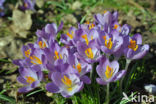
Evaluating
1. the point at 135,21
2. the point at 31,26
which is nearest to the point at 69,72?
the point at 31,26

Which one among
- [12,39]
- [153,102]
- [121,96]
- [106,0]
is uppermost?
[106,0]

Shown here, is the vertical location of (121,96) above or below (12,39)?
below

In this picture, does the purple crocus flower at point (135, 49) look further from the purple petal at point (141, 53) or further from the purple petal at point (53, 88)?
the purple petal at point (53, 88)

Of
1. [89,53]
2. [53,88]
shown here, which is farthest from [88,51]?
[53,88]

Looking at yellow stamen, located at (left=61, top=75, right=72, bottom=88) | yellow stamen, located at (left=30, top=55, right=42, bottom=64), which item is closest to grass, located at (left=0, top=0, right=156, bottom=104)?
yellow stamen, located at (left=61, top=75, right=72, bottom=88)

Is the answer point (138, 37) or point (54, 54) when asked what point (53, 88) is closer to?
point (54, 54)

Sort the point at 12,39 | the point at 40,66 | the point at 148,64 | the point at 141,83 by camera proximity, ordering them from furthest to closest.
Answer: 1. the point at 12,39
2. the point at 148,64
3. the point at 141,83
4. the point at 40,66

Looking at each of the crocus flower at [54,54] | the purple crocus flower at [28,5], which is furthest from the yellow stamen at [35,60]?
the purple crocus flower at [28,5]

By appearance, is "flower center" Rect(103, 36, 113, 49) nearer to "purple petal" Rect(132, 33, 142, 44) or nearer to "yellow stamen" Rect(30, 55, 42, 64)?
"purple petal" Rect(132, 33, 142, 44)

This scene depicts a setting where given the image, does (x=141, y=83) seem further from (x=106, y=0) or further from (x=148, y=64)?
(x=106, y=0)
